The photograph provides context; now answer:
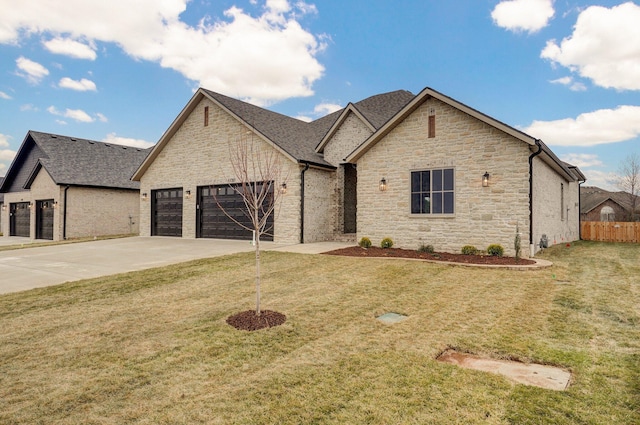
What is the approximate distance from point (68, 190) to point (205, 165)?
Result: 35.9 ft

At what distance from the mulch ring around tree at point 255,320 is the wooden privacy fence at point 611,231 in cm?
2345

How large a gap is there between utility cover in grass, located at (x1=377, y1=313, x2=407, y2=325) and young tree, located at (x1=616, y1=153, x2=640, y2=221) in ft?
130

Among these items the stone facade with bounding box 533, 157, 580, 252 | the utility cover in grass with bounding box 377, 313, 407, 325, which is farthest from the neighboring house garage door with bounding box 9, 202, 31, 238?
the stone facade with bounding box 533, 157, 580, 252

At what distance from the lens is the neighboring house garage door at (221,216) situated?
16906mm

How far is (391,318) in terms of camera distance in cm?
538

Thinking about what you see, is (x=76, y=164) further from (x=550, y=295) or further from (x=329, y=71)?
(x=550, y=295)

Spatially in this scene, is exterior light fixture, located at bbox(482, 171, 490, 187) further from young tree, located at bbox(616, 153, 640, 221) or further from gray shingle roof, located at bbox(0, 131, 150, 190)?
young tree, located at bbox(616, 153, 640, 221)

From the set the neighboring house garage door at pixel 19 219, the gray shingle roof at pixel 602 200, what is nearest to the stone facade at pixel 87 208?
the neighboring house garage door at pixel 19 219

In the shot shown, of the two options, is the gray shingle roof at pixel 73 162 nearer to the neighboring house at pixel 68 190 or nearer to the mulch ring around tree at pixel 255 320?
the neighboring house at pixel 68 190

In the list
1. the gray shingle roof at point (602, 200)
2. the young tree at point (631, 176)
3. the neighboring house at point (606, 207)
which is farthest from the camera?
the neighboring house at point (606, 207)

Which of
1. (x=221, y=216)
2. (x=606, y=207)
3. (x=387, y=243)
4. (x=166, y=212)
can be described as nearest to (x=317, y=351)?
(x=387, y=243)

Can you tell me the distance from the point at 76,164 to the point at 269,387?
26.6 m

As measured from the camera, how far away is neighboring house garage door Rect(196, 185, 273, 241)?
16906mm

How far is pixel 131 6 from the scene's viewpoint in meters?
13.3
